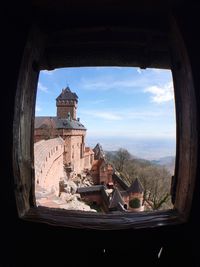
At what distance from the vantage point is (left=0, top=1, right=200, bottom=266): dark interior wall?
95cm

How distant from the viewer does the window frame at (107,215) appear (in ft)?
3.17

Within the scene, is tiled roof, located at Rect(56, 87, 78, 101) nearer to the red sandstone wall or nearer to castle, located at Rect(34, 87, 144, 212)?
castle, located at Rect(34, 87, 144, 212)

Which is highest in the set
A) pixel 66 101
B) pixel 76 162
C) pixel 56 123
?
pixel 66 101

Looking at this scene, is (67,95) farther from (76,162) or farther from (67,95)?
(76,162)

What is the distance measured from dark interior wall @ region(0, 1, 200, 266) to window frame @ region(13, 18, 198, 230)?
0.08 feet

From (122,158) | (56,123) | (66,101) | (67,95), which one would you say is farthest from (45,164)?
(67,95)

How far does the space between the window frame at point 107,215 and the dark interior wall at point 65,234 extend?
3 centimetres

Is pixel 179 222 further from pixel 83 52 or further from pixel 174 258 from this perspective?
pixel 83 52

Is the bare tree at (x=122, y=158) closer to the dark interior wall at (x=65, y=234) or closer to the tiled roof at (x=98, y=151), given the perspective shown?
the tiled roof at (x=98, y=151)

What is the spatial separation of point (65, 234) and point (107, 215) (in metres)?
0.21

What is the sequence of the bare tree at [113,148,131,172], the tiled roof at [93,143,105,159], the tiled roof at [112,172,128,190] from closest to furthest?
the tiled roof at [112,172,128,190] → the bare tree at [113,148,131,172] → the tiled roof at [93,143,105,159]

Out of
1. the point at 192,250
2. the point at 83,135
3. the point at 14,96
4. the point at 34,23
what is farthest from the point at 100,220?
the point at 83,135

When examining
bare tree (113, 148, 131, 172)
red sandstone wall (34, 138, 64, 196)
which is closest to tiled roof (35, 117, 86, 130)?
bare tree (113, 148, 131, 172)

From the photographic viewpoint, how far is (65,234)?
959mm
